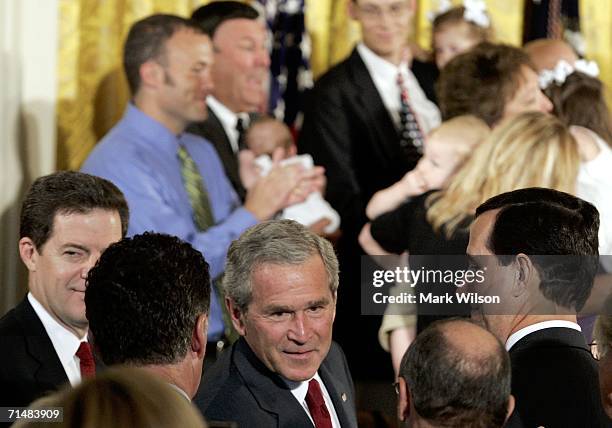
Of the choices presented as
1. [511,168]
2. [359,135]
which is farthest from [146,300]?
[359,135]

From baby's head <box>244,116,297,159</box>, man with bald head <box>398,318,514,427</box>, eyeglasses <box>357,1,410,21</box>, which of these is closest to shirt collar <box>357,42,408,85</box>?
eyeglasses <box>357,1,410,21</box>

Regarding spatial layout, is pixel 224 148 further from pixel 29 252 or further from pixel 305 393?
pixel 305 393

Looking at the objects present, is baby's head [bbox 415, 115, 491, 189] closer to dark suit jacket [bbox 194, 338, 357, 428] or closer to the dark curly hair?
dark suit jacket [bbox 194, 338, 357, 428]

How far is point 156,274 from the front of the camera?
2.58 m

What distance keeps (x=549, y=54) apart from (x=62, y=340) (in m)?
2.91

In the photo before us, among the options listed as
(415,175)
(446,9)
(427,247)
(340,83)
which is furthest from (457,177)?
(446,9)

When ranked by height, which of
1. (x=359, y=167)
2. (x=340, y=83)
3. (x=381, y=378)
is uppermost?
(x=340, y=83)

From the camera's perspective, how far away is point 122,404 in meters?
1.67

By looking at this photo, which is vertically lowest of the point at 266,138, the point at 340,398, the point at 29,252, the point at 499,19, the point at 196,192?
the point at 340,398

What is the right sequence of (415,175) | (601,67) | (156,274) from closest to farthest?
(156,274) < (415,175) < (601,67)

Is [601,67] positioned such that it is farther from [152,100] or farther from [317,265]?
[317,265]

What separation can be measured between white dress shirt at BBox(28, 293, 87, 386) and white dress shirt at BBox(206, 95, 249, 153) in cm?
204

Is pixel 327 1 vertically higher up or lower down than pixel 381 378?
higher up

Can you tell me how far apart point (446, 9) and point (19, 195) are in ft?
6.84
